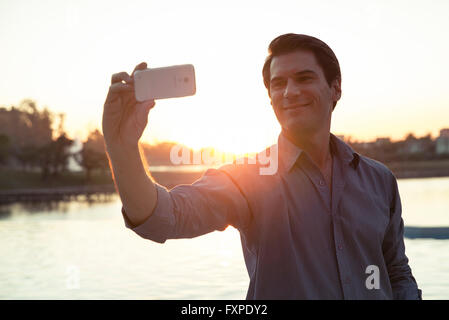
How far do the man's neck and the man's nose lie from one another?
14 centimetres

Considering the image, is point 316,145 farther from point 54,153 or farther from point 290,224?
point 54,153

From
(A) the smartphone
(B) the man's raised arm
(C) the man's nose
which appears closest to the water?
(C) the man's nose

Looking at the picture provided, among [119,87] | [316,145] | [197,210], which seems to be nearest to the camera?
[119,87]

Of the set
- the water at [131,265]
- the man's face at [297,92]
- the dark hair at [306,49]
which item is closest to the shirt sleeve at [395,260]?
the man's face at [297,92]

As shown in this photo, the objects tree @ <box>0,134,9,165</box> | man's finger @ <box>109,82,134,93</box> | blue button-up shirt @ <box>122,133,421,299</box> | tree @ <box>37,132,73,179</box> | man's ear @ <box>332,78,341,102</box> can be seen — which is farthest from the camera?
tree @ <box>37,132,73,179</box>

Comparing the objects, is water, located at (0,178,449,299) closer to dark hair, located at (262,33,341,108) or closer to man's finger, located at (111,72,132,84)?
dark hair, located at (262,33,341,108)

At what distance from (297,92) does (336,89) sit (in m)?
0.39

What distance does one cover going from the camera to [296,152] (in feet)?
5.95

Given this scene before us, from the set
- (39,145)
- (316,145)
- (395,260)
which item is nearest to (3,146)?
(39,145)

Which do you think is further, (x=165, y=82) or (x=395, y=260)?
(x=395, y=260)

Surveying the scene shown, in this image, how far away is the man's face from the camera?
1.81 m

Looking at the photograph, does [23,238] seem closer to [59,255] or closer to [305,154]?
[59,255]
